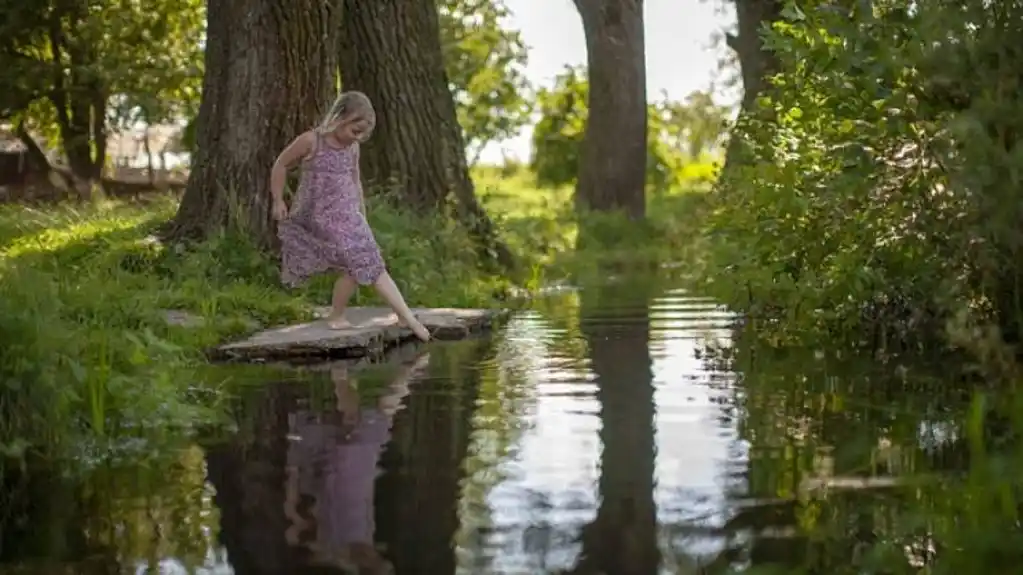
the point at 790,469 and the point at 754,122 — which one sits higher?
the point at 754,122

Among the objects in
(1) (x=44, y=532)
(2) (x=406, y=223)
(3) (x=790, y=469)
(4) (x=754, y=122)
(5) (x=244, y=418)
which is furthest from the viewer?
(2) (x=406, y=223)

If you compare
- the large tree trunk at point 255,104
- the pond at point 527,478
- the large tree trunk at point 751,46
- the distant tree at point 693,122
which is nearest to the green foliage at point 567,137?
the distant tree at point 693,122

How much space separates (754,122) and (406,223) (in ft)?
13.9

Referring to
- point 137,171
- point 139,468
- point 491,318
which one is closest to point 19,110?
point 137,171

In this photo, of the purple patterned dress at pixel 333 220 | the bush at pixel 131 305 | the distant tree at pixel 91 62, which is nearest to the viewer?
the bush at pixel 131 305

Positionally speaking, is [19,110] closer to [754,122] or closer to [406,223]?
[406,223]

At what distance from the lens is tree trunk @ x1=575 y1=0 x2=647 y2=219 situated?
25.1 m

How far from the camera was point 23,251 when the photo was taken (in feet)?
40.7

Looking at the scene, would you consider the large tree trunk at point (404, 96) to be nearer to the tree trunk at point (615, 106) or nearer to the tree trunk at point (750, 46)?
the tree trunk at point (750, 46)

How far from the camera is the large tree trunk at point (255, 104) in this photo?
463 inches

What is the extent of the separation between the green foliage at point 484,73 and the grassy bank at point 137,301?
12.9m

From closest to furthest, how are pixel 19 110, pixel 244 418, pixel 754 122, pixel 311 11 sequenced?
pixel 244 418
pixel 754 122
pixel 311 11
pixel 19 110

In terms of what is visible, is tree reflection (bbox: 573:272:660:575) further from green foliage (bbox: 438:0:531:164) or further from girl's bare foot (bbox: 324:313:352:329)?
green foliage (bbox: 438:0:531:164)

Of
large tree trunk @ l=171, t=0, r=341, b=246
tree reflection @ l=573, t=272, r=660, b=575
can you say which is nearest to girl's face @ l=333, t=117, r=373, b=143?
tree reflection @ l=573, t=272, r=660, b=575
